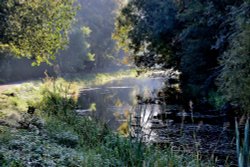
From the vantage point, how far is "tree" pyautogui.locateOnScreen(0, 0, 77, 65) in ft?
40.4

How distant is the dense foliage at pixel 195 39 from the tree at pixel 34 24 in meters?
6.55

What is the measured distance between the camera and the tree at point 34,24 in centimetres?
1233

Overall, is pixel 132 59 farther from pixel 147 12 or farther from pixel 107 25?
pixel 107 25

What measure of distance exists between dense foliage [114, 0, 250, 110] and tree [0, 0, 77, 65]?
6.55 metres

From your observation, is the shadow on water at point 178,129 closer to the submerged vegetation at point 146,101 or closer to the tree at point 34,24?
the submerged vegetation at point 146,101

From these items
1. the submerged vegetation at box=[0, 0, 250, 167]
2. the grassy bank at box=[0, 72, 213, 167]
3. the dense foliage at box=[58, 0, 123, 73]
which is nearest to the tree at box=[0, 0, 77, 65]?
the submerged vegetation at box=[0, 0, 250, 167]

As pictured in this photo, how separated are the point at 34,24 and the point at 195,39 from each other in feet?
28.0

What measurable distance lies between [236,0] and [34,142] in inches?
437

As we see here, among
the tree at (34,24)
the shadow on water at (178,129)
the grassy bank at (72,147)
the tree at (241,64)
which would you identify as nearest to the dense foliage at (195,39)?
the tree at (241,64)

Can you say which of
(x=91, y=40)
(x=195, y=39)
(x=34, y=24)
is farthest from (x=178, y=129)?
(x=91, y=40)

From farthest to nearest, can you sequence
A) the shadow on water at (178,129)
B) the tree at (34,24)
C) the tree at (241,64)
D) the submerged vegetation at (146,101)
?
the tree at (34,24)
the tree at (241,64)
the shadow on water at (178,129)
the submerged vegetation at (146,101)

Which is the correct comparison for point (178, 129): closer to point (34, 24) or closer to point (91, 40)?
point (34, 24)

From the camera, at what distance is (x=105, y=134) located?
8.54 meters

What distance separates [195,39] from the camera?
17375mm
